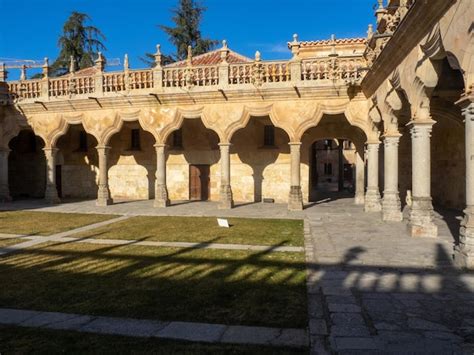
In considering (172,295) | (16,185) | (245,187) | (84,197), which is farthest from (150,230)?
(16,185)

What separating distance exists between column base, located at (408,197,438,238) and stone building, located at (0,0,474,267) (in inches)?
1.0

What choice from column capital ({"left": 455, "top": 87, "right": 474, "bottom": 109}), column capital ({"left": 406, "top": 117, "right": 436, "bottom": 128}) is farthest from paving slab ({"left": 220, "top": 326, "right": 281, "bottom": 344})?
column capital ({"left": 406, "top": 117, "right": 436, "bottom": 128})

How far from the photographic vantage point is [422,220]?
8945 mm

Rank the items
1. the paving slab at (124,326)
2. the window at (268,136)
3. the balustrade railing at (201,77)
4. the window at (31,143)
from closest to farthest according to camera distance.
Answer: the paving slab at (124,326) → the balustrade railing at (201,77) → the window at (268,136) → the window at (31,143)

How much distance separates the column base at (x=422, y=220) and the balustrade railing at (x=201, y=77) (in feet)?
22.1

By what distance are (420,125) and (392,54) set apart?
2172 mm

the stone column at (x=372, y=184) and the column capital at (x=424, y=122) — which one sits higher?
the column capital at (x=424, y=122)

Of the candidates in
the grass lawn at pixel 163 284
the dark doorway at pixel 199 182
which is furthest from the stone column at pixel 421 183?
the dark doorway at pixel 199 182

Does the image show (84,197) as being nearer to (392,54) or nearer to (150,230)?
(150,230)

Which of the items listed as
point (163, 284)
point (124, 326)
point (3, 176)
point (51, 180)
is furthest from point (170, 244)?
point (3, 176)

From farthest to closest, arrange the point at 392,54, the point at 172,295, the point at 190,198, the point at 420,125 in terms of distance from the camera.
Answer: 1. the point at 190,198
2. the point at 392,54
3. the point at 420,125
4. the point at 172,295

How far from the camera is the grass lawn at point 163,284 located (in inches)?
178

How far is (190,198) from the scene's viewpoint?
20.4 meters

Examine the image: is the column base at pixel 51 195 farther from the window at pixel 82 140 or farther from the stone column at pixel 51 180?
the window at pixel 82 140
